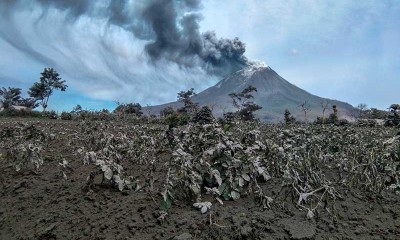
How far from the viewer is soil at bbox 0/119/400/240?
12.2 feet

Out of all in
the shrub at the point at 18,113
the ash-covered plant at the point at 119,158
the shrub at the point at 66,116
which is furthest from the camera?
the shrub at the point at 18,113

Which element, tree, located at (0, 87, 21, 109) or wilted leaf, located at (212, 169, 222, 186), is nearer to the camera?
wilted leaf, located at (212, 169, 222, 186)

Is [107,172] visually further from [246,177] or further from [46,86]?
[46,86]

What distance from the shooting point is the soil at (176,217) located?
3705 millimetres

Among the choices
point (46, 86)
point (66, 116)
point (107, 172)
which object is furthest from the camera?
point (46, 86)

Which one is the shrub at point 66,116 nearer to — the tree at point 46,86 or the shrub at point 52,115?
the shrub at point 52,115

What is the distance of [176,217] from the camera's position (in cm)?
397

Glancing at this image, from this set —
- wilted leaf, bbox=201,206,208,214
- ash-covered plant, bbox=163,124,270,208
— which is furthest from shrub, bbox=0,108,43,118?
wilted leaf, bbox=201,206,208,214

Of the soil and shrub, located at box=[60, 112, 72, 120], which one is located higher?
shrub, located at box=[60, 112, 72, 120]

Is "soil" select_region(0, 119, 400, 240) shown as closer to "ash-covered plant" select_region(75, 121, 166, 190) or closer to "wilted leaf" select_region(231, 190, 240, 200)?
"wilted leaf" select_region(231, 190, 240, 200)

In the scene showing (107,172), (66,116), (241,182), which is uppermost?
(66,116)

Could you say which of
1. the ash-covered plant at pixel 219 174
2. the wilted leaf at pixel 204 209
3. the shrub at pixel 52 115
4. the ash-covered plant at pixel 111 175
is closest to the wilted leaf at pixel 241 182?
the ash-covered plant at pixel 219 174

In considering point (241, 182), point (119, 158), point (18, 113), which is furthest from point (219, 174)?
point (18, 113)

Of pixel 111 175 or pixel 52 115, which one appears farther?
pixel 52 115
